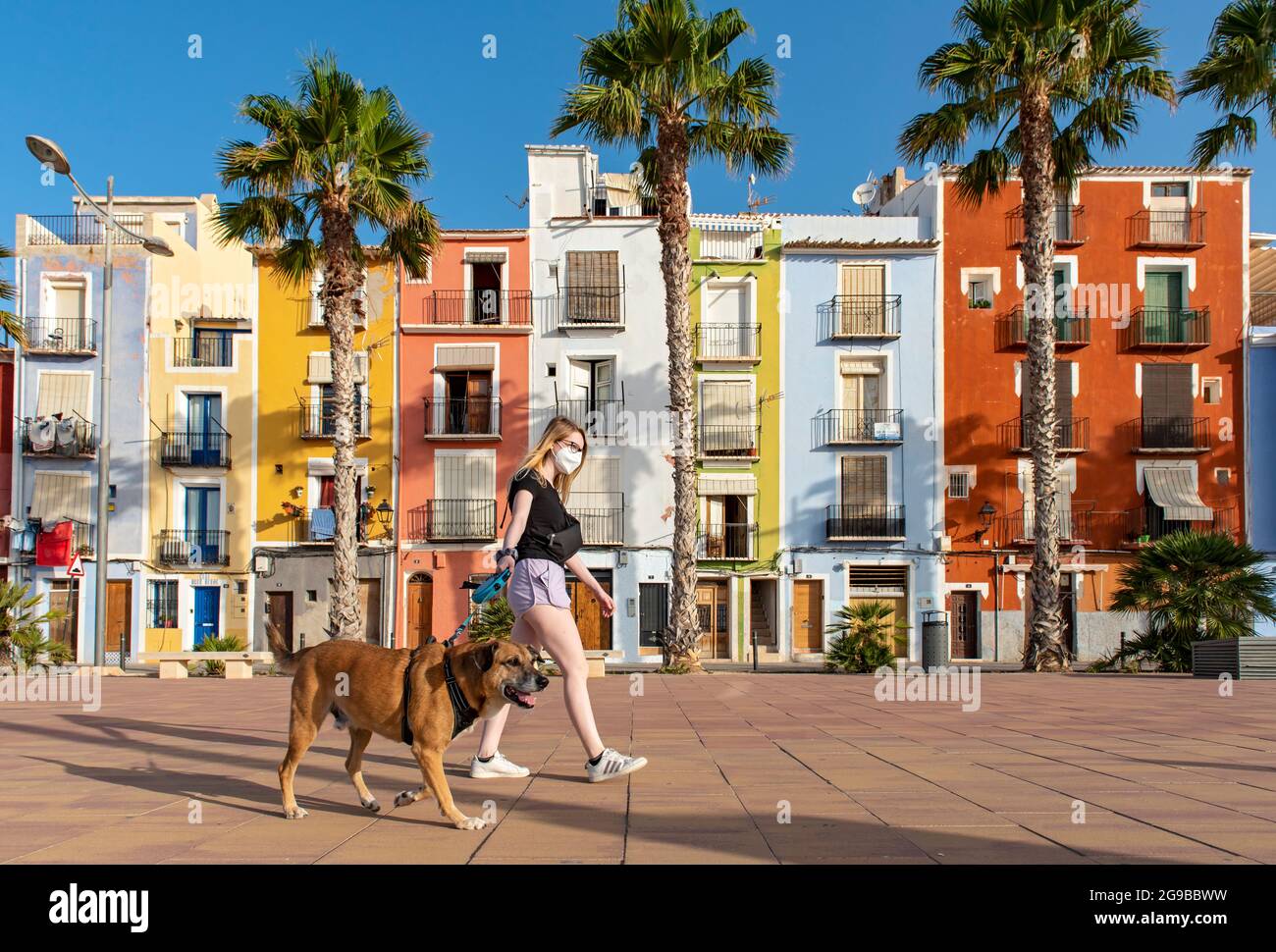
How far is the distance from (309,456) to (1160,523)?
2691cm

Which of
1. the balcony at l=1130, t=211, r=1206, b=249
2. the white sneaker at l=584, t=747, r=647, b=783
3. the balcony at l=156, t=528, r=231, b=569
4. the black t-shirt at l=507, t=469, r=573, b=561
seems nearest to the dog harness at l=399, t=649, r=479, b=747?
the black t-shirt at l=507, t=469, r=573, b=561

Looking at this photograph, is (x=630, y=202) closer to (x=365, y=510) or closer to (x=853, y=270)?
(x=853, y=270)

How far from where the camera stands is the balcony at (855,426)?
32.7 m

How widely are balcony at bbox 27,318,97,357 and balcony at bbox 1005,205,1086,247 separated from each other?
97.5ft

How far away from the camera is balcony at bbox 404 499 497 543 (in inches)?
1276

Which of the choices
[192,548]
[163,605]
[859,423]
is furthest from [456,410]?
[859,423]

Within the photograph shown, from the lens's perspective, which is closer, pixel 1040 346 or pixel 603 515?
pixel 1040 346

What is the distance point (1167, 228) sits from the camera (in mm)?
33406

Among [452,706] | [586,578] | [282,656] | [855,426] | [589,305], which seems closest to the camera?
[452,706]

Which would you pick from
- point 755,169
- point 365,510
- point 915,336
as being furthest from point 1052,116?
point 365,510

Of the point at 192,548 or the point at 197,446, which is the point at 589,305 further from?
the point at 192,548

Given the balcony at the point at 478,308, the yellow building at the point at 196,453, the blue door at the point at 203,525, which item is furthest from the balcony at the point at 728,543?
the blue door at the point at 203,525

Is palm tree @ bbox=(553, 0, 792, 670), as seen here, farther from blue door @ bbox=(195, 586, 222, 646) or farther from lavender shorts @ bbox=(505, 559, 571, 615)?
blue door @ bbox=(195, 586, 222, 646)
